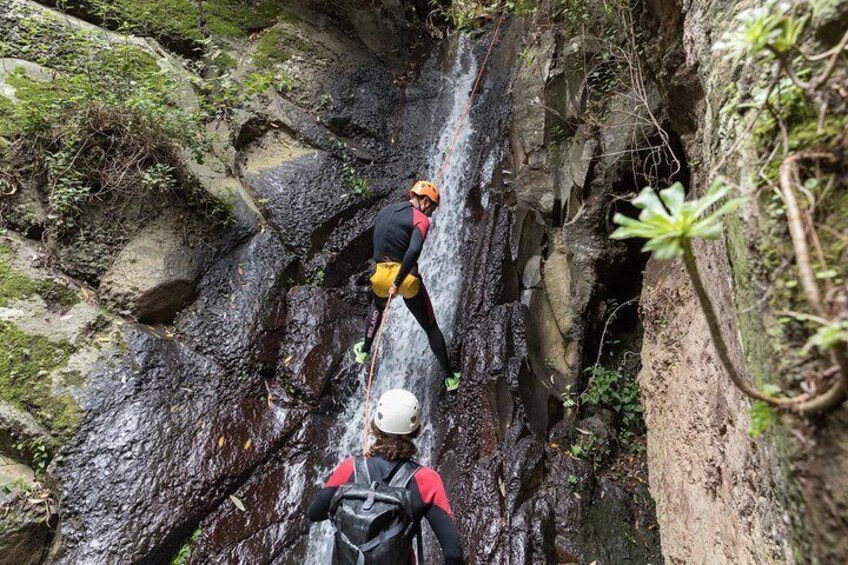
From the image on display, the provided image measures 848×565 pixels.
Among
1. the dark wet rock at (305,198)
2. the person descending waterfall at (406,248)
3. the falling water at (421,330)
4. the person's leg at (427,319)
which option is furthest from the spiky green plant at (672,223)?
the dark wet rock at (305,198)

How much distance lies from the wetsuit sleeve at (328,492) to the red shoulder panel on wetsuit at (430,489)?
38 cm

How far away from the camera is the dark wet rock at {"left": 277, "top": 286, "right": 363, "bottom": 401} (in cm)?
536

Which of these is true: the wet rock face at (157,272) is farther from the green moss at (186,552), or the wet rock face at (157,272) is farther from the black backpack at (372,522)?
the black backpack at (372,522)

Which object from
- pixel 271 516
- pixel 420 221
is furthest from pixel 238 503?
pixel 420 221

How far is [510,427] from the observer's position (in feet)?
15.8

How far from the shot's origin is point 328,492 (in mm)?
2535

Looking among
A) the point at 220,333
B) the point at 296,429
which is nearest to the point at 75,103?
the point at 220,333

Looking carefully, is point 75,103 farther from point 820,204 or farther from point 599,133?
point 820,204

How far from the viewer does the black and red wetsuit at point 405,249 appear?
4.63m

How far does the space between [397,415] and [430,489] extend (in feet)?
1.36

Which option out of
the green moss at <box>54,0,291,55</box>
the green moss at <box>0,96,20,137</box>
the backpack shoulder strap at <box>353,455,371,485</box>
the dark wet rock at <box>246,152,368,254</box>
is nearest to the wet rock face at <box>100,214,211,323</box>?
the dark wet rock at <box>246,152,368,254</box>

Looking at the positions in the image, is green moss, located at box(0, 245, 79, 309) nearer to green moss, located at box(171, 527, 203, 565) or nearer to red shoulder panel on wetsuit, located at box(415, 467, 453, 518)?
green moss, located at box(171, 527, 203, 565)

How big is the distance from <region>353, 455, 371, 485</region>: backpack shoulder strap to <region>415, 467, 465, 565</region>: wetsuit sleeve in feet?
0.84

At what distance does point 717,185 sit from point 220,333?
514cm
